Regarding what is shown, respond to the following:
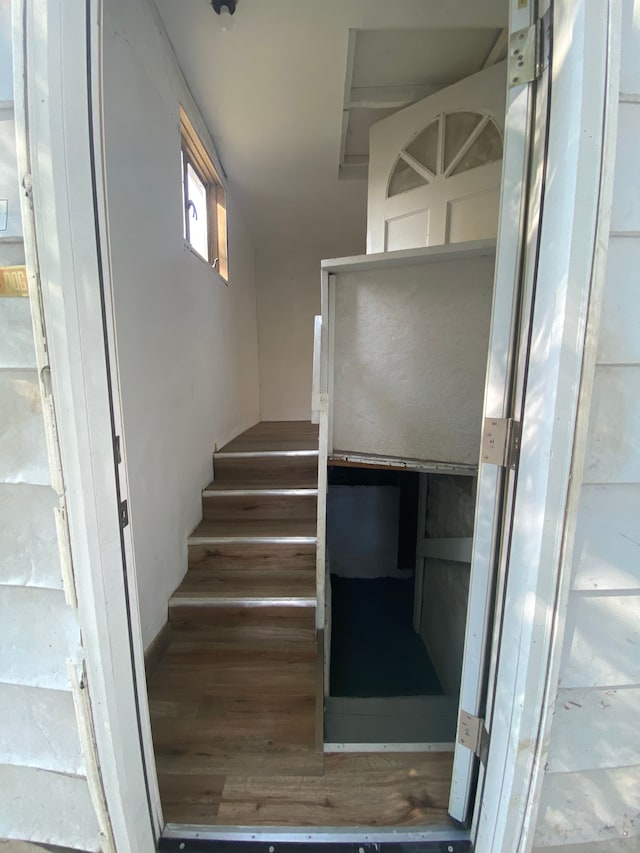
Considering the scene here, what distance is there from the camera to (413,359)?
181 cm

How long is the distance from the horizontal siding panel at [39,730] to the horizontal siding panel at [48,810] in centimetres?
4

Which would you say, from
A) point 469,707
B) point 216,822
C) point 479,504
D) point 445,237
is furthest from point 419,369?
point 216,822

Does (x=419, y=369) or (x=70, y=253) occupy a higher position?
(x=70, y=253)

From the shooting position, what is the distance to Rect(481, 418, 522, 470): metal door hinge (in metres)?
0.80

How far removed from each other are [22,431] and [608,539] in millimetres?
1317

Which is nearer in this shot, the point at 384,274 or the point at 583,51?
the point at 583,51

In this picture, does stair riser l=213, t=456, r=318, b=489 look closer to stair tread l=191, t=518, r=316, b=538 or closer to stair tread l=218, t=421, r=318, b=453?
stair tread l=218, t=421, r=318, b=453

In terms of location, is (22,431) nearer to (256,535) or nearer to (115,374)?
(115,374)

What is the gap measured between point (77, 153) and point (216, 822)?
181 cm

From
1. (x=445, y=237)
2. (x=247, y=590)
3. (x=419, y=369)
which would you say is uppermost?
(x=445, y=237)

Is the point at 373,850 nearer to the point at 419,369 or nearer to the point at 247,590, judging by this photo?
the point at 247,590

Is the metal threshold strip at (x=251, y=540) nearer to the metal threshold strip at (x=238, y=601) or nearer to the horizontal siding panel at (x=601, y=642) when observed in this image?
the metal threshold strip at (x=238, y=601)

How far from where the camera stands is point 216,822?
105cm

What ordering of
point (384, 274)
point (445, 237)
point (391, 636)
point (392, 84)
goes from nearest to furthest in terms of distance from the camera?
point (384, 274)
point (445, 237)
point (392, 84)
point (391, 636)
